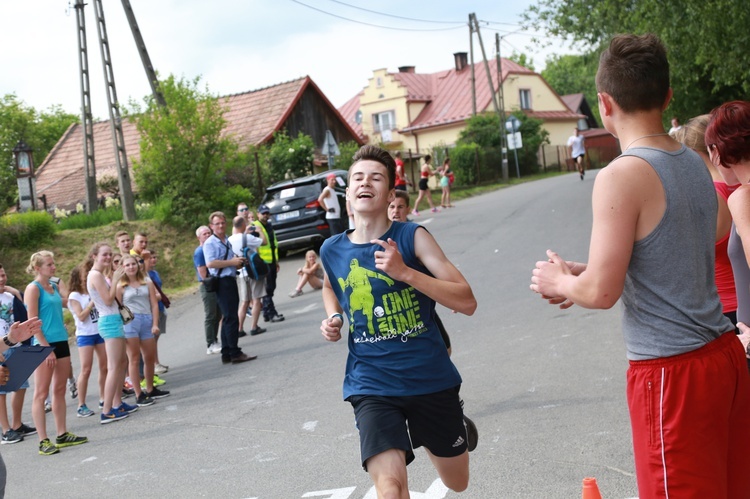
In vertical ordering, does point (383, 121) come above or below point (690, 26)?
above

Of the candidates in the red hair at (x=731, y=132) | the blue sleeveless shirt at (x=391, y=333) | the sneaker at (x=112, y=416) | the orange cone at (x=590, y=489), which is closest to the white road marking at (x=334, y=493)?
the blue sleeveless shirt at (x=391, y=333)

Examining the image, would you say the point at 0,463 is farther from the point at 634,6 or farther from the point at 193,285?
the point at 634,6

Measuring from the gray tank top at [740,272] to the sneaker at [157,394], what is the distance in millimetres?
7533

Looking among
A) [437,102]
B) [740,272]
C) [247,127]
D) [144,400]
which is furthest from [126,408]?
[437,102]

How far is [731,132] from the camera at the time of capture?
3.54 meters

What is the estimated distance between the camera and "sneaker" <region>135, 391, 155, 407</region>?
392 inches

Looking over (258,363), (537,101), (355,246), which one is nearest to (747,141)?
(355,246)

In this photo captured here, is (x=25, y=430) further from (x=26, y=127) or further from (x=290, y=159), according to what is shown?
(x=26, y=127)

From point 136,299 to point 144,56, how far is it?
607 inches

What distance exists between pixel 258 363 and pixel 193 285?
9.07 m

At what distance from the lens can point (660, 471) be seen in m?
2.88

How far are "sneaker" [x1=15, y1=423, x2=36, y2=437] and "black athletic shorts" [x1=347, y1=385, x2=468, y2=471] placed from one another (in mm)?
6139

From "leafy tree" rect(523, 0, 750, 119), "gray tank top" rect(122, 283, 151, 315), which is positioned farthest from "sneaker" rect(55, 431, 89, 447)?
"leafy tree" rect(523, 0, 750, 119)

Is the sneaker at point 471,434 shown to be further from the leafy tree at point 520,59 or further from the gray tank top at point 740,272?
the leafy tree at point 520,59
